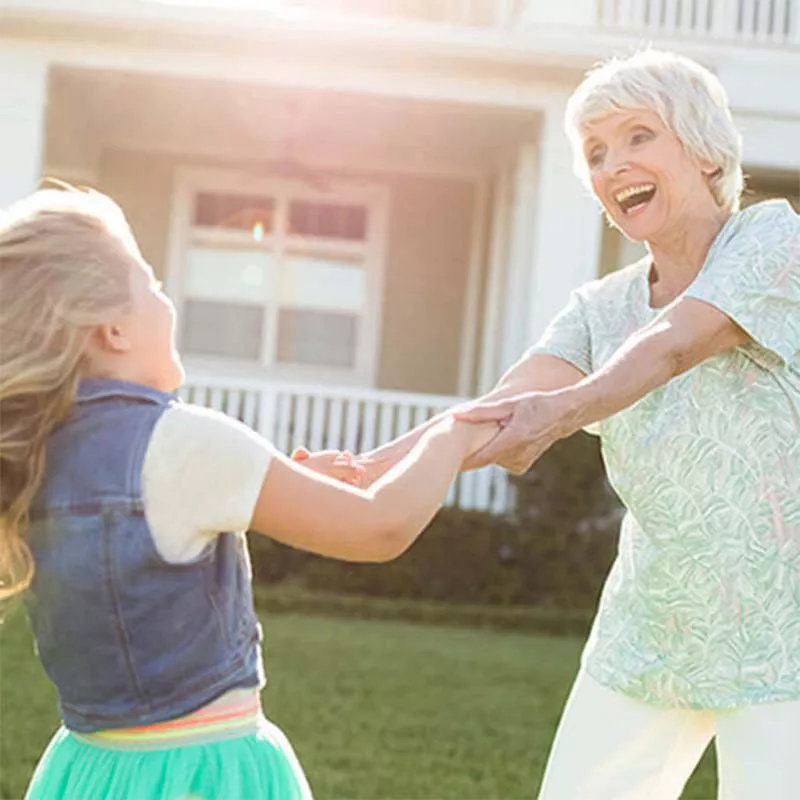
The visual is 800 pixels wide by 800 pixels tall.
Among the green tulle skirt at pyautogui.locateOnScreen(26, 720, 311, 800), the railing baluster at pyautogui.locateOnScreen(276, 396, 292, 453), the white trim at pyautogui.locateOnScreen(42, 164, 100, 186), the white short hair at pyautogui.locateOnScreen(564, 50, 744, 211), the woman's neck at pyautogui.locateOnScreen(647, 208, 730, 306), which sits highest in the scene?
the white trim at pyautogui.locateOnScreen(42, 164, 100, 186)

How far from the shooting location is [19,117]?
→ 970 cm

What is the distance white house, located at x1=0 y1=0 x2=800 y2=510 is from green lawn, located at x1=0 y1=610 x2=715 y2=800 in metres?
2.47

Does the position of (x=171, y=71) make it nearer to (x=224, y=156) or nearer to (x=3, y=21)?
(x=3, y=21)

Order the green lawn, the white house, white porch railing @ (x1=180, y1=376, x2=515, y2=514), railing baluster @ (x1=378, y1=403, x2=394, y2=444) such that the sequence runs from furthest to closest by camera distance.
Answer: railing baluster @ (x1=378, y1=403, x2=394, y2=444) < white porch railing @ (x1=180, y1=376, x2=515, y2=514) < the white house < the green lawn

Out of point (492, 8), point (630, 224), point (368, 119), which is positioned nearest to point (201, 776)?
point (630, 224)

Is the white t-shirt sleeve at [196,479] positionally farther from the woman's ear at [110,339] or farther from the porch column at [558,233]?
the porch column at [558,233]

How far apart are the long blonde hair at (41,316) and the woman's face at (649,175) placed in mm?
1117

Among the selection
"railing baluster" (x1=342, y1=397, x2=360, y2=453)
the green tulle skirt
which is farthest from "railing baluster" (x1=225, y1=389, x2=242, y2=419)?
the green tulle skirt

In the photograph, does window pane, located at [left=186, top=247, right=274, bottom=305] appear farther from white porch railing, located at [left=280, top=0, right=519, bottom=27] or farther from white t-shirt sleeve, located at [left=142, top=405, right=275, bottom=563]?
white t-shirt sleeve, located at [left=142, top=405, right=275, bottom=563]

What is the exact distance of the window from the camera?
1209 centimetres

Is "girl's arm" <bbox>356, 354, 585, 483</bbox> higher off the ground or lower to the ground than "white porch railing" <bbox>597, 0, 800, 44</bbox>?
lower

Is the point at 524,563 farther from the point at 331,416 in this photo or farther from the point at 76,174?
the point at 76,174

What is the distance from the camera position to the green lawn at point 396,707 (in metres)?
4.67

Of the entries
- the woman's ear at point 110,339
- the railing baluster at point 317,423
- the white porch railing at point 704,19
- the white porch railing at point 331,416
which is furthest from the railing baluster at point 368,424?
the woman's ear at point 110,339
